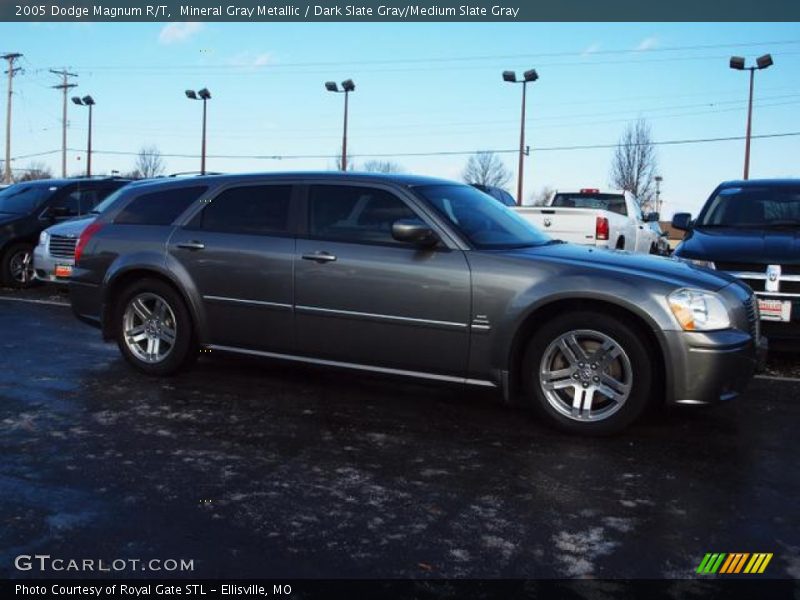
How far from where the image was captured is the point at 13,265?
492 inches

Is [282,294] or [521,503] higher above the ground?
[282,294]

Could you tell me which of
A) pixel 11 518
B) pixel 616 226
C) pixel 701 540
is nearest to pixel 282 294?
pixel 11 518

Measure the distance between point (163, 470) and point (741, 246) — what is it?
558 centimetres

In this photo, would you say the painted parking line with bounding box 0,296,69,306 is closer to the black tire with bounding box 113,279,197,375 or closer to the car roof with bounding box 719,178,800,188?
the black tire with bounding box 113,279,197,375

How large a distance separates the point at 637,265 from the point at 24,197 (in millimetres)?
11155

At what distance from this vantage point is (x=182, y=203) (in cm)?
627

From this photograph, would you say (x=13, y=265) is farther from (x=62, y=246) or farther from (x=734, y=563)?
(x=734, y=563)

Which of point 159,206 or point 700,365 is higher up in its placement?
point 159,206

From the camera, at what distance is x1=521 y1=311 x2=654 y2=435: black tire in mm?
4695

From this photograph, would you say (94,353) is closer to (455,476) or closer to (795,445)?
(455,476)

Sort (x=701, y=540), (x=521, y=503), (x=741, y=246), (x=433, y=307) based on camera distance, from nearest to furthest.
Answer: (x=701, y=540), (x=521, y=503), (x=433, y=307), (x=741, y=246)

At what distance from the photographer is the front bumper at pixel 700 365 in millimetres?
4586

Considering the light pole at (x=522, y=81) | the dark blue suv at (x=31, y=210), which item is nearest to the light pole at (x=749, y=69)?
the light pole at (x=522, y=81)
